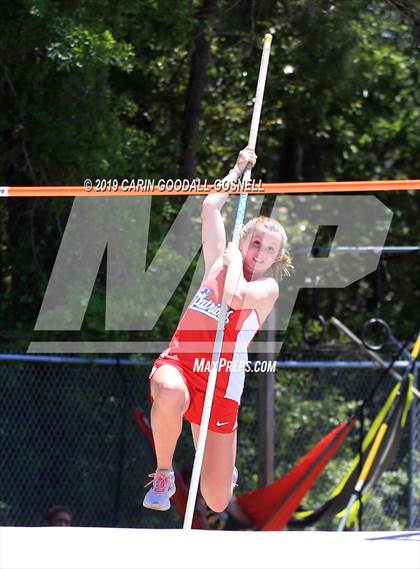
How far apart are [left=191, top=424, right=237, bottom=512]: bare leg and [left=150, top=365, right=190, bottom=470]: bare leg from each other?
0.90 feet

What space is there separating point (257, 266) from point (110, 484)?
125 inches

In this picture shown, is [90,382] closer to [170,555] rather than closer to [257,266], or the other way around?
[257,266]

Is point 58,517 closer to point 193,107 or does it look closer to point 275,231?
point 275,231

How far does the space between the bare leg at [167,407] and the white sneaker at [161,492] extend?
0.04 meters

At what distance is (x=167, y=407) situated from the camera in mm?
4676

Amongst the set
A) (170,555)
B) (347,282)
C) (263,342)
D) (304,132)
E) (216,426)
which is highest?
(304,132)

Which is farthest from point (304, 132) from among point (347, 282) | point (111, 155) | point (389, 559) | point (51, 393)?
point (389, 559)

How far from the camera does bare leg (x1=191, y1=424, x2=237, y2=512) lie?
16.3 feet

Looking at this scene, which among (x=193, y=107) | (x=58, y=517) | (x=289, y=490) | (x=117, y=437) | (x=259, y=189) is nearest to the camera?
(x=259, y=189)

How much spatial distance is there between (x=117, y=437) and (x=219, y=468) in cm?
286

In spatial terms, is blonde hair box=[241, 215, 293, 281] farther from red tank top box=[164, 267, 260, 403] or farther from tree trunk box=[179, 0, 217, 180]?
tree trunk box=[179, 0, 217, 180]

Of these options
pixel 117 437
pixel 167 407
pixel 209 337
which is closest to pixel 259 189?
pixel 209 337

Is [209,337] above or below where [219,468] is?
above

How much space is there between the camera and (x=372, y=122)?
10188 millimetres
